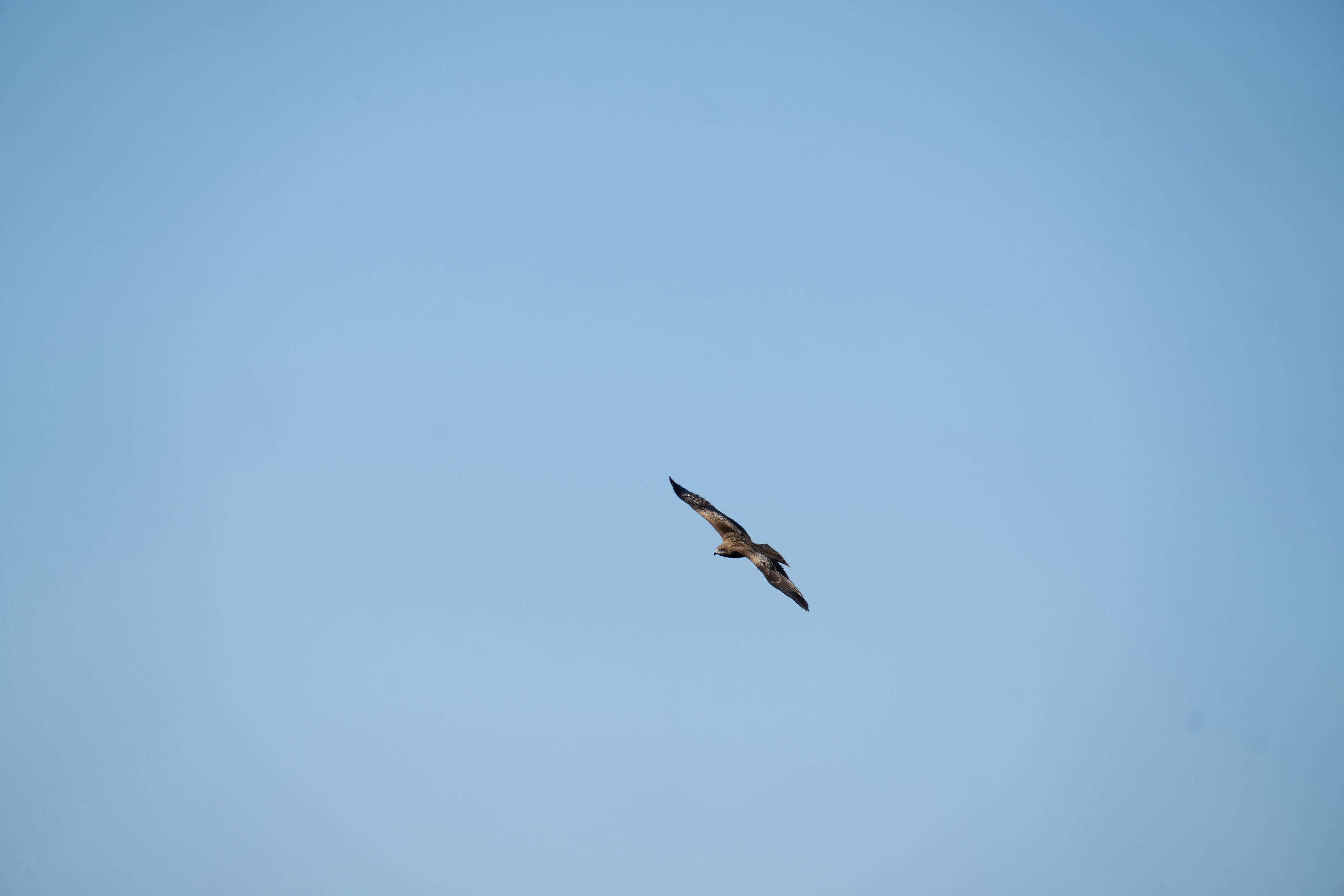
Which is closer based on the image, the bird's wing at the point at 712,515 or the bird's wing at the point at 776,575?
the bird's wing at the point at 776,575

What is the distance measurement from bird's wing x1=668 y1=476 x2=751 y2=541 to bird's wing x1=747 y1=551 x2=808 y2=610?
2071 millimetres

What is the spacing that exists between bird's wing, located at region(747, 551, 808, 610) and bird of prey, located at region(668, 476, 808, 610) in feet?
0.05

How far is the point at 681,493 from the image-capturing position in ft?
179

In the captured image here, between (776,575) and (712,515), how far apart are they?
252 inches

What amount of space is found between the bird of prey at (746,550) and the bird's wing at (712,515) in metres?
0.02

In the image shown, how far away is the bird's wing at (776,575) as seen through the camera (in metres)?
44.8

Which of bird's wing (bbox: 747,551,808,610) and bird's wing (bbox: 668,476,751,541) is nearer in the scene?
bird's wing (bbox: 747,551,808,610)

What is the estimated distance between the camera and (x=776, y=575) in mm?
46531

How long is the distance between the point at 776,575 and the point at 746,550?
2459 mm

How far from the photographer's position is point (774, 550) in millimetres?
48250

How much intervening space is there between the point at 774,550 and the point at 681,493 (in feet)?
26.4

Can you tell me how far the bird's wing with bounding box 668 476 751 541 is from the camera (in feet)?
165

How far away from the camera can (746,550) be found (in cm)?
4847

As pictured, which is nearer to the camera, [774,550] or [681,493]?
[774,550]
